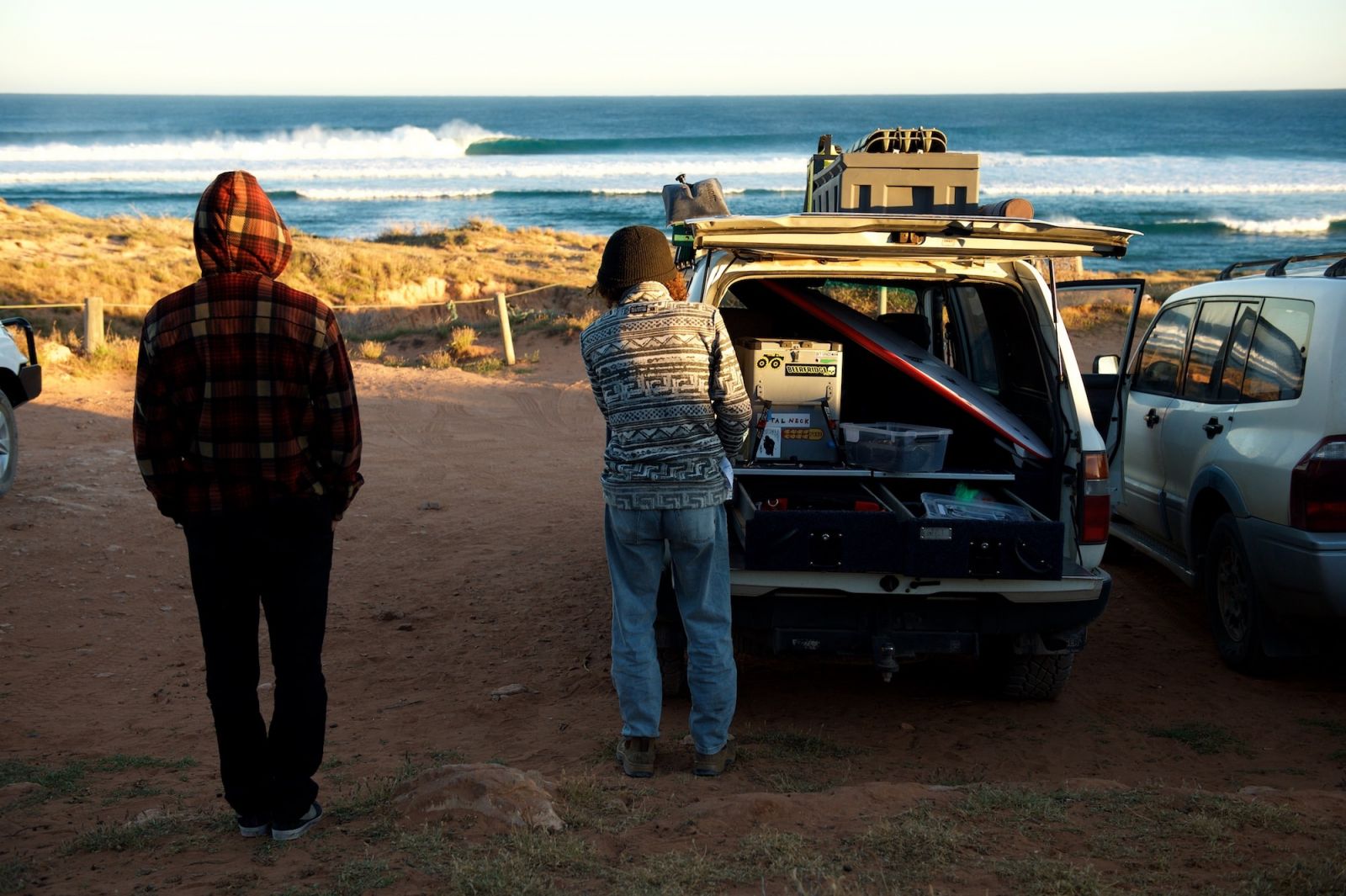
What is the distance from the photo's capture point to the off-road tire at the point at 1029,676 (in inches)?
201

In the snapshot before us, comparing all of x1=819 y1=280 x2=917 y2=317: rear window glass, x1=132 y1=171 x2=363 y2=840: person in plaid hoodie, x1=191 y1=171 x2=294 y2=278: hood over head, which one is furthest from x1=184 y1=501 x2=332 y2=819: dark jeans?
x1=819 y1=280 x2=917 y2=317: rear window glass

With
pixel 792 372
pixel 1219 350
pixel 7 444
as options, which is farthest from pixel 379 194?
pixel 1219 350

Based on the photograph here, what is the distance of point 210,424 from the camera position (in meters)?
3.30

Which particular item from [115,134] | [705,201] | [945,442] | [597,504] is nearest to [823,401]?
[945,442]

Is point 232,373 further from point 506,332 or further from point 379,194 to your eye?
point 379,194

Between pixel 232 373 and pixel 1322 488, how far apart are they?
4177mm

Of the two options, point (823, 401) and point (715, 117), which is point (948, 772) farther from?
point (715, 117)

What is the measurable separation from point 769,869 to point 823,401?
2.85 meters

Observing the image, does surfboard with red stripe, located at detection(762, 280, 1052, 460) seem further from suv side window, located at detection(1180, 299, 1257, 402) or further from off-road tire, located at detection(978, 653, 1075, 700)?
suv side window, located at detection(1180, 299, 1257, 402)

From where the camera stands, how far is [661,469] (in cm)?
399

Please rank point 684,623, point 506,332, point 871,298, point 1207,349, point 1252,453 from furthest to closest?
point 871,298 < point 506,332 < point 1207,349 < point 1252,453 < point 684,623

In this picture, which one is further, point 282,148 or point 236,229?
point 282,148

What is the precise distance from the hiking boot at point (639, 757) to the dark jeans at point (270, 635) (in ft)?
3.68

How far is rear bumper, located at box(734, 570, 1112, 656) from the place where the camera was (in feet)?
15.2
